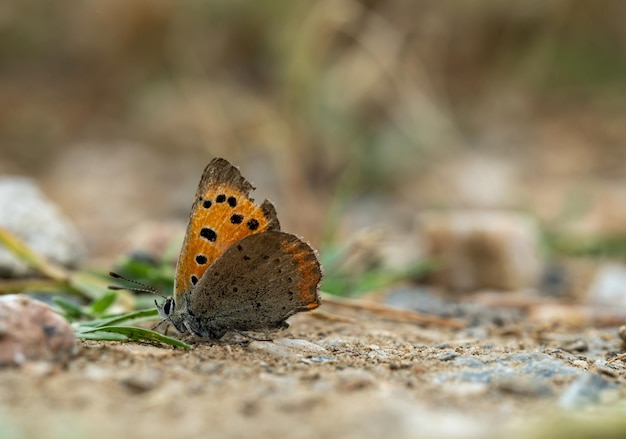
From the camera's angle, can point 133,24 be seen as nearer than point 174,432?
No

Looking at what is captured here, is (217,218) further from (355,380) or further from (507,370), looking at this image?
(507,370)

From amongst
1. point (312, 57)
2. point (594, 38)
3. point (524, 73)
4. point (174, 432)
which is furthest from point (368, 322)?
point (594, 38)

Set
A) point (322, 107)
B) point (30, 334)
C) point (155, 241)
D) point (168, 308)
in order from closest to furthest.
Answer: point (30, 334), point (168, 308), point (155, 241), point (322, 107)

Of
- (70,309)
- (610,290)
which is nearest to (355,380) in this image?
(70,309)

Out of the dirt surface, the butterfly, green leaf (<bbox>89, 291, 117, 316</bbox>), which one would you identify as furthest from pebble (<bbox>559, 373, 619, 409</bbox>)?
green leaf (<bbox>89, 291, 117, 316</bbox>)

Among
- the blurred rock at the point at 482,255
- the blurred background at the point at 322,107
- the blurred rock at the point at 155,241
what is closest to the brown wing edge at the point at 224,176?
the blurred rock at the point at 155,241

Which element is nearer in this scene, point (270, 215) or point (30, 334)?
point (30, 334)

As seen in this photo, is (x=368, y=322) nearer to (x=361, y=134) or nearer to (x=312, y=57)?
(x=312, y=57)

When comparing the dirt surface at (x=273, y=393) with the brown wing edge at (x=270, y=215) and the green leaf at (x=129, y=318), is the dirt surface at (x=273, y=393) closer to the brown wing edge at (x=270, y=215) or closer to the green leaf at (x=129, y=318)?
the green leaf at (x=129, y=318)
